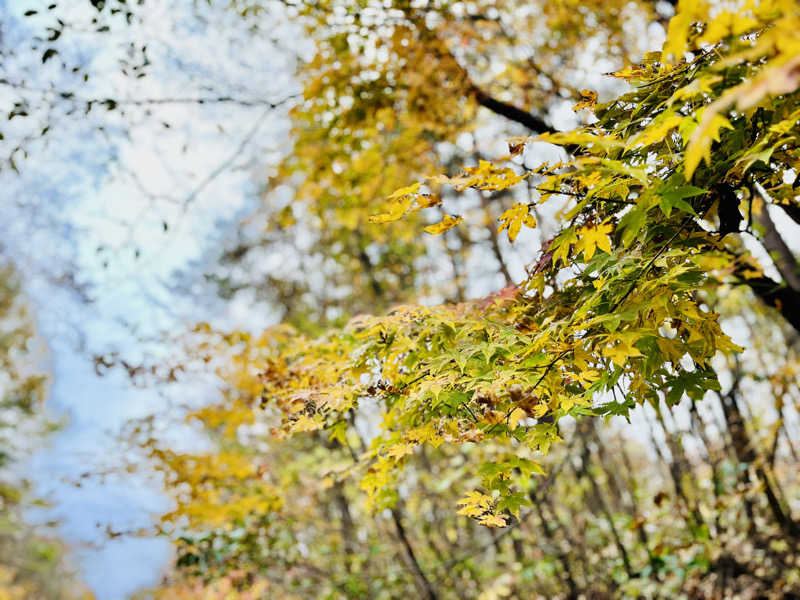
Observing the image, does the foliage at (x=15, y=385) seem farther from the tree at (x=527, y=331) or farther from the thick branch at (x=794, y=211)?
the thick branch at (x=794, y=211)

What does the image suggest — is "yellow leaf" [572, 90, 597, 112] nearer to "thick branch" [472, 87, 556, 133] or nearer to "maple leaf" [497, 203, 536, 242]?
"maple leaf" [497, 203, 536, 242]

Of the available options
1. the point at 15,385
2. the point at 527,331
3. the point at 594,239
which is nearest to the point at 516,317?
the point at 527,331

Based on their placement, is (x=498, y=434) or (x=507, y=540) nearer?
(x=498, y=434)

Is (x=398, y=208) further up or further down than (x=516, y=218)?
further up

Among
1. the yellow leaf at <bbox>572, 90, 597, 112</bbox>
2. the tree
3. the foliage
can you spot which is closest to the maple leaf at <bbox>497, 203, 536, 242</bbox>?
the tree

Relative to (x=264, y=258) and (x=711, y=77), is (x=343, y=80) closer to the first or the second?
(x=711, y=77)

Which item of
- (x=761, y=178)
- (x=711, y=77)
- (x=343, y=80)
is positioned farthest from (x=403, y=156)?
(x=711, y=77)

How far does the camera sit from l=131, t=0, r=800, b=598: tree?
41.3 inches

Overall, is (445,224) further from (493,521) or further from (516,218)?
(493,521)

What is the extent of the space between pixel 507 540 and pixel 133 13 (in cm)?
538

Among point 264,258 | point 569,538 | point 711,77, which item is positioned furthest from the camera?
point 264,258

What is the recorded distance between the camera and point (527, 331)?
4.59 feet

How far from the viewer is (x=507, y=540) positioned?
16.6ft

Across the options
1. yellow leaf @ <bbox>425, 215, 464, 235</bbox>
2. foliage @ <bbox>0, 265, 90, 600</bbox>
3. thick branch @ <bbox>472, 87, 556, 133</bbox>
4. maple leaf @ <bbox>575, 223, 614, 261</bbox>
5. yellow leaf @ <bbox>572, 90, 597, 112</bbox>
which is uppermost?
foliage @ <bbox>0, 265, 90, 600</bbox>
